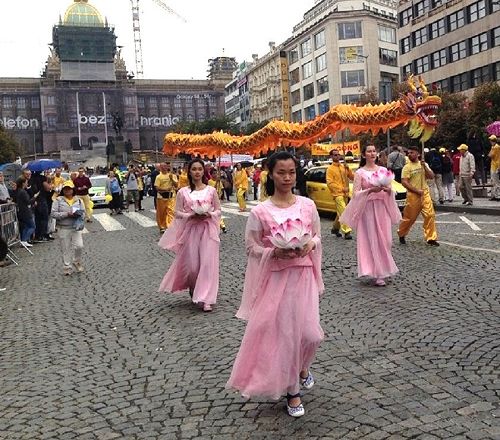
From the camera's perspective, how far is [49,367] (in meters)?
5.12

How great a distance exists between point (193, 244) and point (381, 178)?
2627 mm

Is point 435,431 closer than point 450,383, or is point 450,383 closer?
point 435,431

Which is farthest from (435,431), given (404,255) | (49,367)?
(404,255)

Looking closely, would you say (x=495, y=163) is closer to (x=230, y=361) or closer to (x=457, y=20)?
(x=230, y=361)

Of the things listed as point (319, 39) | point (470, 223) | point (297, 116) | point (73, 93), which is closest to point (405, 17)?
point (319, 39)

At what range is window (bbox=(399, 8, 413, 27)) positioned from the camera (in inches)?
2104

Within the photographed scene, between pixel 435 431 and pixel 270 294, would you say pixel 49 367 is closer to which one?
pixel 270 294

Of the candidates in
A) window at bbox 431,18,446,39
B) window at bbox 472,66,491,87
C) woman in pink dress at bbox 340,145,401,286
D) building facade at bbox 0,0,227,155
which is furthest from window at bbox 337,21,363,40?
woman in pink dress at bbox 340,145,401,286

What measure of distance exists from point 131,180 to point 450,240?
1491 cm

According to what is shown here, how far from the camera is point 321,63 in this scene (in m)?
68.6

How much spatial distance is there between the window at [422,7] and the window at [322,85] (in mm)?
16506

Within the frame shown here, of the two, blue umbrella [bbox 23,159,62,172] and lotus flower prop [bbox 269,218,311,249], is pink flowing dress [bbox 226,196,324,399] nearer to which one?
lotus flower prop [bbox 269,218,311,249]

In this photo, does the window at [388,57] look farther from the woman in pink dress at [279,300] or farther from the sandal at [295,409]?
the sandal at [295,409]

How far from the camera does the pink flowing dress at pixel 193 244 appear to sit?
22.6 ft
